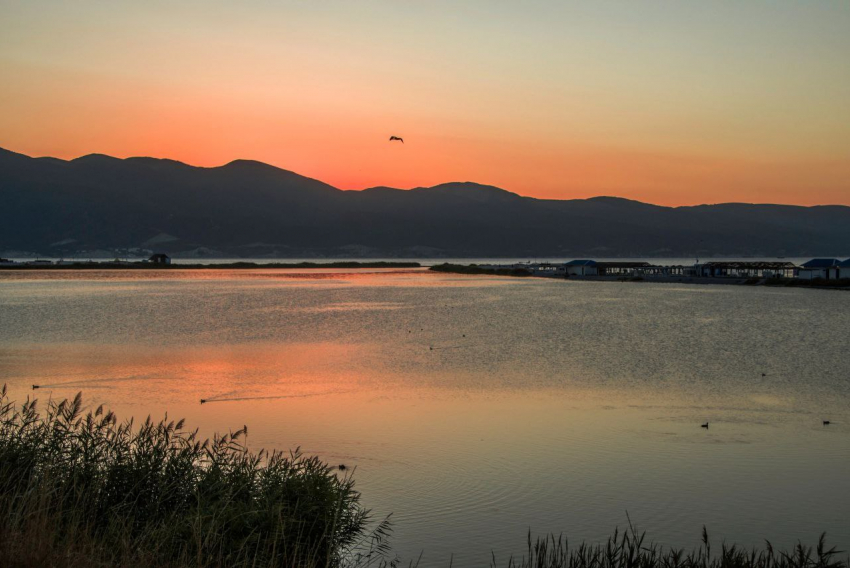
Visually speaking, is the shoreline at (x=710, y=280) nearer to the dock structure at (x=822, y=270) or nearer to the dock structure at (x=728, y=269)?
the dock structure at (x=728, y=269)

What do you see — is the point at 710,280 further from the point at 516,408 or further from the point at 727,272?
the point at 516,408

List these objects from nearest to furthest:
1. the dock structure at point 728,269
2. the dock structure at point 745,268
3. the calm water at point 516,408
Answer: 1. the calm water at point 516,408
2. the dock structure at point 728,269
3. the dock structure at point 745,268

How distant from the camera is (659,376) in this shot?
27.5 m

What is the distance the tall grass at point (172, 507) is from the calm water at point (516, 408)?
5.19 feet

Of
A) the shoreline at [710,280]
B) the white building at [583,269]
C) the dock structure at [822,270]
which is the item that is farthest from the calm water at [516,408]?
the white building at [583,269]

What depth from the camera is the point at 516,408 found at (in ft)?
70.6

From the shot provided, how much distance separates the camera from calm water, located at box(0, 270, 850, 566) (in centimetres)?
1289

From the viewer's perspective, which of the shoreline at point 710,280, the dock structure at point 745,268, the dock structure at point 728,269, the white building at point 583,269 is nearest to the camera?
the shoreline at point 710,280

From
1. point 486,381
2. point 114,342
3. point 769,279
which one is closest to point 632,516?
point 486,381

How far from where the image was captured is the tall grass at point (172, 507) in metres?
8.75

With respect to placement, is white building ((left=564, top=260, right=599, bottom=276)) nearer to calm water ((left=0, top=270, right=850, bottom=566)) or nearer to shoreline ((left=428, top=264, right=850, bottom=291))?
shoreline ((left=428, top=264, right=850, bottom=291))

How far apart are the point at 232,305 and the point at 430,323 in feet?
81.9

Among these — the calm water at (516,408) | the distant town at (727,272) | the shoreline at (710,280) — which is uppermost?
the distant town at (727,272)

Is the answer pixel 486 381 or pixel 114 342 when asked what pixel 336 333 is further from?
pixel 486 381
